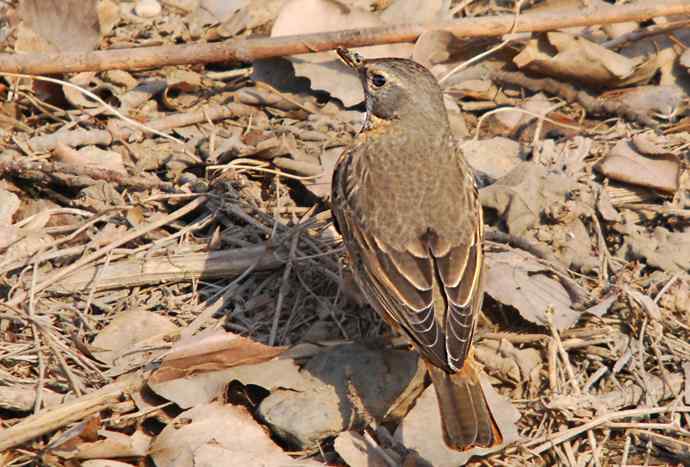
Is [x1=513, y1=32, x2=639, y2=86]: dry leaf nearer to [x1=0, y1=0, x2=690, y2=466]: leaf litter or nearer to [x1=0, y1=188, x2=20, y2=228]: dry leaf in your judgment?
[x1=0, y1=0, x2=690, y2=466]: leaf litter

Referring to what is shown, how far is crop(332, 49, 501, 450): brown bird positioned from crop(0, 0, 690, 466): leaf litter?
0.37 metres

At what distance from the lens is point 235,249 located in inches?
267

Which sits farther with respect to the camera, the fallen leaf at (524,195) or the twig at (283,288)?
the fallen leaf at (524,195)

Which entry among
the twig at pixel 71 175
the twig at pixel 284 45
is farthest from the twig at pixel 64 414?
the twig at pixel 284 45

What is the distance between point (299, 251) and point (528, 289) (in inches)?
55.7

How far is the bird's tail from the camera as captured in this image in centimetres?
531

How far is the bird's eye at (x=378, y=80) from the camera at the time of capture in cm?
658

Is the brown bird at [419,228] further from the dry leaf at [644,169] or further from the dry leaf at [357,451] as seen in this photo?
the dry leaf at [644,169]

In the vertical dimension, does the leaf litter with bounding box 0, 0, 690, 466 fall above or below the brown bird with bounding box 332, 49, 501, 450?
below

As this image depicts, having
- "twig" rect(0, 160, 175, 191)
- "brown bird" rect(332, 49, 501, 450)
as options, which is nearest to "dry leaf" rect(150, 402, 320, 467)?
"brown bird" rect(332, 49, 501, 450)

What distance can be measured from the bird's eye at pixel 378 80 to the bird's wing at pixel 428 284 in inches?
34.8

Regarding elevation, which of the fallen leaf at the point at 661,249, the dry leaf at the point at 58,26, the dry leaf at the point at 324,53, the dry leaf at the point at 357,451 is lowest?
the fallen leaf at the point at 661,249

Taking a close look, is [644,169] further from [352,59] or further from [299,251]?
[299,251]

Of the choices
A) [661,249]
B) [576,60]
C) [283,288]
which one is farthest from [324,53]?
[661,249]
